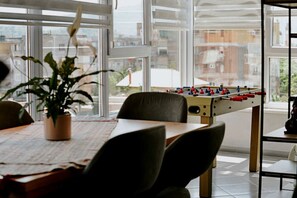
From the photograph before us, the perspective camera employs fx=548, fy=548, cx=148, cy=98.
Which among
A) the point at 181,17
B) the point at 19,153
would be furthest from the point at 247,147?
the point at 19,153

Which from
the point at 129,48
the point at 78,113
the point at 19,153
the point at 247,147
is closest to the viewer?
the point at 19,153

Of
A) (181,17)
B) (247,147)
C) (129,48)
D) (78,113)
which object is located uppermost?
Answer: (181,17)

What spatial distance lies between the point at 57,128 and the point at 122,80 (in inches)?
106

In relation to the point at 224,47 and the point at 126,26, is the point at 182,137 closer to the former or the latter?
the point at 126,26

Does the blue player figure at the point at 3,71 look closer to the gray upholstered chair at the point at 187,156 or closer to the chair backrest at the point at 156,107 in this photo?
the chair backrest at the point at 156,107

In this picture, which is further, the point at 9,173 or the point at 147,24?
the point at 147,24

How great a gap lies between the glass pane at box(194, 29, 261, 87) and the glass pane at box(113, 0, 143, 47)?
3.43 feet

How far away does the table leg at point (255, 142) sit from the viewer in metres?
5.30

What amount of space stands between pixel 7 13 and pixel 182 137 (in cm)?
193

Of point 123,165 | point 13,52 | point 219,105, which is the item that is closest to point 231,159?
point 219,105

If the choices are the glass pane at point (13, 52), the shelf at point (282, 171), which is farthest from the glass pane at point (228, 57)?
the glass pane at point (13, 52)

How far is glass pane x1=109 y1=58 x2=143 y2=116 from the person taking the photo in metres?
5.33


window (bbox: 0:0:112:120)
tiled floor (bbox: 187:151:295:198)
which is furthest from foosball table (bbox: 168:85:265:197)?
window (bbox: 0:0:112:120)

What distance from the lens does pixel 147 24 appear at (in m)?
5.85
